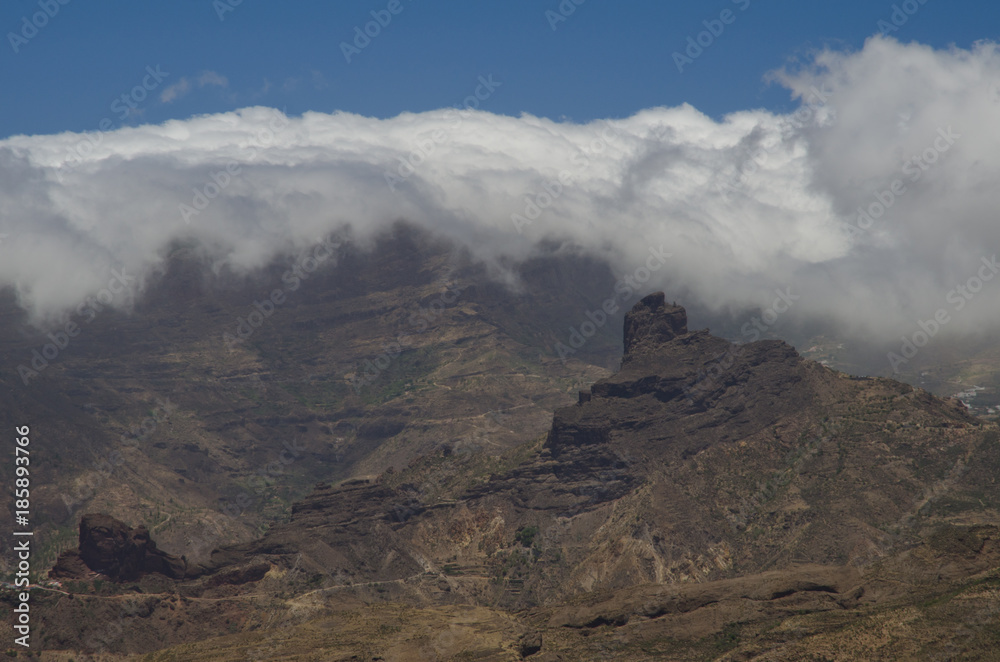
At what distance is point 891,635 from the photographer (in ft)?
507

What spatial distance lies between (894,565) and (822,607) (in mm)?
16180

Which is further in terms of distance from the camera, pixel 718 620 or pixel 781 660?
pixel 718 620

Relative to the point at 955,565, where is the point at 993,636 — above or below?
below

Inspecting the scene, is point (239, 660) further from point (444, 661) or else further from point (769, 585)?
point (769, 585)

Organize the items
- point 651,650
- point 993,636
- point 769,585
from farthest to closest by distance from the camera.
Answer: point 769,585
point 651,650
point 993,636

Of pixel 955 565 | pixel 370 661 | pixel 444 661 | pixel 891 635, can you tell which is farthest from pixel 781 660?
pixel 370 661

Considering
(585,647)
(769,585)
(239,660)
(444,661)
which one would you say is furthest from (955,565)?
→ (239,660)

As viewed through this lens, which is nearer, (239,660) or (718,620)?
(718,620)

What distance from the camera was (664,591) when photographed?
194000 millimetres

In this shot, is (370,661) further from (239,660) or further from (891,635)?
(891,635)

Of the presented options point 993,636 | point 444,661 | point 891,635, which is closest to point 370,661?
point 444,661

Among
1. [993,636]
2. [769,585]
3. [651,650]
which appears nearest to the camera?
[993,636]

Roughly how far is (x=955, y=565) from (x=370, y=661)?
8577 centimetres

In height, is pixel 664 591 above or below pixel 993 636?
above
